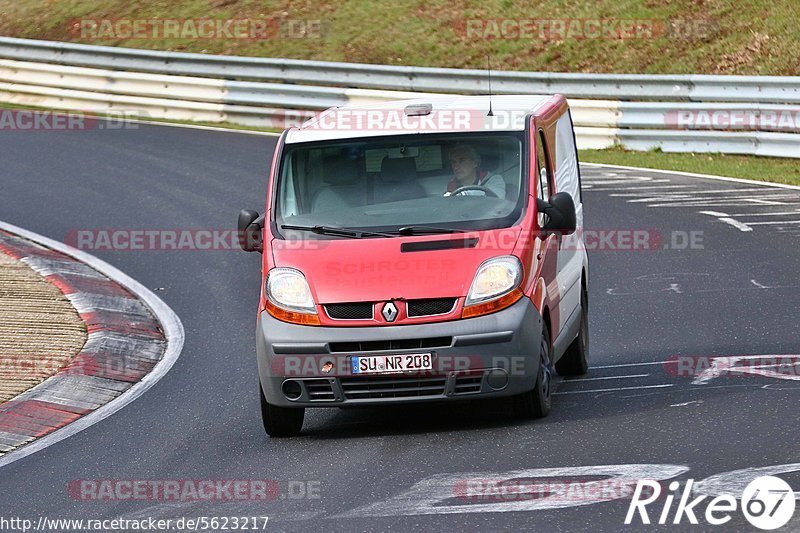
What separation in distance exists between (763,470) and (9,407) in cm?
531

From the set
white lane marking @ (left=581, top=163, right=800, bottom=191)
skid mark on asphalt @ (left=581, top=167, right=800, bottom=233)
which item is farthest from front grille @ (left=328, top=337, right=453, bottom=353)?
white lane marking @ (left=581, top=163, right=800, bottom=191)

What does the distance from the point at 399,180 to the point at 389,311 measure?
48.6 inches

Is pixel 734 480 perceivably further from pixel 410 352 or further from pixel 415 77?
pixel 415 77

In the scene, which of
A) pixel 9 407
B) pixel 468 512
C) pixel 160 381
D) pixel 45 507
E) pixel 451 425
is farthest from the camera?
pixel 160 381

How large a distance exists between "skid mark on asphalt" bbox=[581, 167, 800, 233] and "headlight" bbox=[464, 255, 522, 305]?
7.96 meters

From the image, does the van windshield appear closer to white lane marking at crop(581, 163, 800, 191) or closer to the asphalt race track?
the asphalt race track

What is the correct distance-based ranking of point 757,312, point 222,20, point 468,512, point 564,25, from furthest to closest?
point 222,20, point 564,25, point 757,312, point 468,512

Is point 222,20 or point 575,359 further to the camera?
point 222,20

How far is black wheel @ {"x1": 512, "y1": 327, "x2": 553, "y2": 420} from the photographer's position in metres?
8.66

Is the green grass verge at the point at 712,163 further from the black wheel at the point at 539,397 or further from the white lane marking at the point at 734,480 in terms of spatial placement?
the white lane marking at the point at 734,480

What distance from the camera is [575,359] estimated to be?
10.5m

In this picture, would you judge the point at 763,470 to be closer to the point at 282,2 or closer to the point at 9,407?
the point at 9,407

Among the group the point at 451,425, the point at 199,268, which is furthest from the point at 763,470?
the point at 199,268

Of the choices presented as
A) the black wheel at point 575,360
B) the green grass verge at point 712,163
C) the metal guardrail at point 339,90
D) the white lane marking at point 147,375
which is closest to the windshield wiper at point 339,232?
the white lane marking at point 147,375
